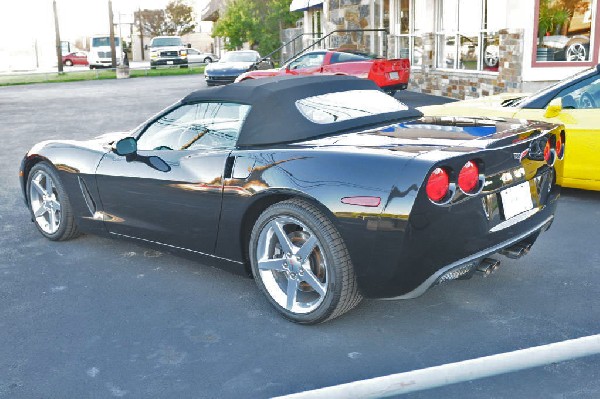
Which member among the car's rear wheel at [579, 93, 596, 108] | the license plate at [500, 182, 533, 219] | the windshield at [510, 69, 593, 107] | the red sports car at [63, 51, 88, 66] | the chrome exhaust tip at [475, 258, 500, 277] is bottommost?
the chrome exhaust tip at [475, 258, 500, 277]

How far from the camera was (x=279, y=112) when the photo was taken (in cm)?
442

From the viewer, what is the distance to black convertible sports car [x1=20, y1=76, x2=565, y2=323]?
144 inches

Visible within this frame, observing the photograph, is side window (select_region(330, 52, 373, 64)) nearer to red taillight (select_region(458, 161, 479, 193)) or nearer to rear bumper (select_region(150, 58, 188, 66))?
red taillight (select_region(458, 161, 479, 193))

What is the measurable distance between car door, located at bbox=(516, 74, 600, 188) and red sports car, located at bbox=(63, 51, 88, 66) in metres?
57.1

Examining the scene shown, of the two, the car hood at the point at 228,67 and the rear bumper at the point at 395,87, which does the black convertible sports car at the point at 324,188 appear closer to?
the rear bumper at the point at 395,87

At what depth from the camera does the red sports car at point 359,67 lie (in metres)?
17.2

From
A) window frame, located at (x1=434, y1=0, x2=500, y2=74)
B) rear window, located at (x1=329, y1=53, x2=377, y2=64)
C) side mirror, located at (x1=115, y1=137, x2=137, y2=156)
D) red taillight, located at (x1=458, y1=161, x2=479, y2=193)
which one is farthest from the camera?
rear window, located at (x1=329, y1=53, x2=377, y2=64)

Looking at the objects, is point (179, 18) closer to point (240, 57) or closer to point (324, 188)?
point (240, 57)

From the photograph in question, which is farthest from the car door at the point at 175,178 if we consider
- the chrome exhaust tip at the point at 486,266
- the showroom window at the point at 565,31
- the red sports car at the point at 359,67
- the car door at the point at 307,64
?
the car door at the point at 307,64

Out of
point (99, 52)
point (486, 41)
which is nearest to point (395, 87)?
point (486, 41)

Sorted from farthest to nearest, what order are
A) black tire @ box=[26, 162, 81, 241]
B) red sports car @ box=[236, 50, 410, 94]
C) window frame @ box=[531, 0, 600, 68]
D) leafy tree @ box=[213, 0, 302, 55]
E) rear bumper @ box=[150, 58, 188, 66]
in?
rear bumper @ box=[150, 58, 188, 66], leafy tree @ box=[213, 0, 302, 55], red sports car @ box=[236, 50, 410, 94], window frame @ box=[531, 0, 600, 68], black tire @ box=[26, 162, 81, 241]

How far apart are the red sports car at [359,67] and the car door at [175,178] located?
1201cm

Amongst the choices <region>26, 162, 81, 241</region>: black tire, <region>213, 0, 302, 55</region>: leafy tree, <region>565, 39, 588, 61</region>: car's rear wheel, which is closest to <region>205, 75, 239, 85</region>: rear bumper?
<region>565, 39, 588, 61</region>: car's rear wheel

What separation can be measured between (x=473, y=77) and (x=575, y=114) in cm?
1031
